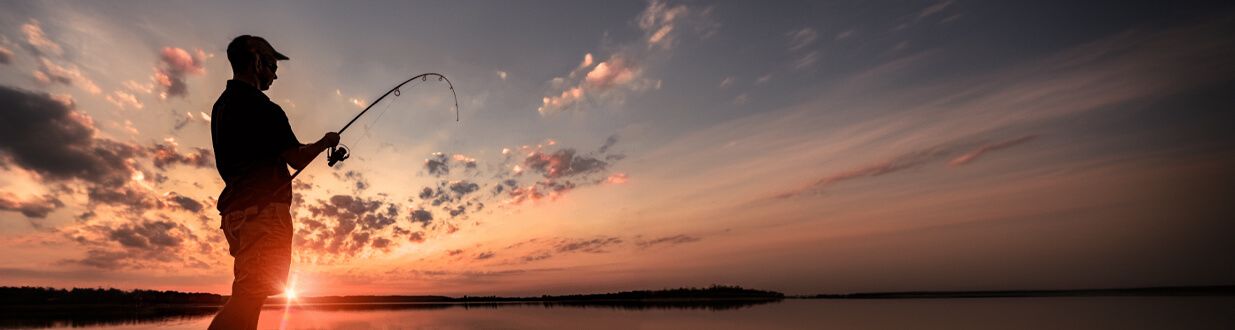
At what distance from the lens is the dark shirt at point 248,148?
12.9 feet

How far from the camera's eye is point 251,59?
14.2 ft

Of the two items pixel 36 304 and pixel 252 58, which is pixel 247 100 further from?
pixel 36 304

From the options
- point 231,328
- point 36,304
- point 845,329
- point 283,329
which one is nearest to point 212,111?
point 231,328

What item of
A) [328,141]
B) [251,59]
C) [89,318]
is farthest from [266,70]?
[89,318]

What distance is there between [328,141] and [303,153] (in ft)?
0.75

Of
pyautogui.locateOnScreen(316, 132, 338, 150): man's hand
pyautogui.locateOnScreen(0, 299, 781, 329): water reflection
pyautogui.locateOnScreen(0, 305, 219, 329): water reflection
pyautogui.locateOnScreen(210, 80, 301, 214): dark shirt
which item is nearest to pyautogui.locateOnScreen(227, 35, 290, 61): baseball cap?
pyautogui.locateOnScreen(210, 80, 301, 214): dark shirt

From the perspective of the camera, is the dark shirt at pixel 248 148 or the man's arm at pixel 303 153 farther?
the man's arm at pixel 303 153

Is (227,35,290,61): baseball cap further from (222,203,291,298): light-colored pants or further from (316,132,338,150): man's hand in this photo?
(222,203,291,298): light-colored pants

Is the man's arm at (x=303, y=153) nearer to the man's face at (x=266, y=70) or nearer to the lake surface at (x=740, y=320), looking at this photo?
the man's face at (x=266, y=70)

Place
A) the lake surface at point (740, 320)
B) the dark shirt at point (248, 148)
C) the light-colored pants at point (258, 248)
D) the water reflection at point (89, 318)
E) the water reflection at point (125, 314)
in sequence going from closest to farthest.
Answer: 1. the light-colored pants at point (258, 248)
2. the dark shirt at point (248, 148)
3. the lake surface at point (740, 320)
4. the water reflection at point (89, 318)
5. the water reflection at point (125, 314)

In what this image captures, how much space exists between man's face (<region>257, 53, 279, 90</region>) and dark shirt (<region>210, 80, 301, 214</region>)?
0.26 metres

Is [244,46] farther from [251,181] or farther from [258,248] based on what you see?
[258,248]

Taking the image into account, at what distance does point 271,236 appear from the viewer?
3914 mm

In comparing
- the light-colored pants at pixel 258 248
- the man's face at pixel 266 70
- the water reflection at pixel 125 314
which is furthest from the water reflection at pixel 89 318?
the light-colored pants at pixel 258 248
